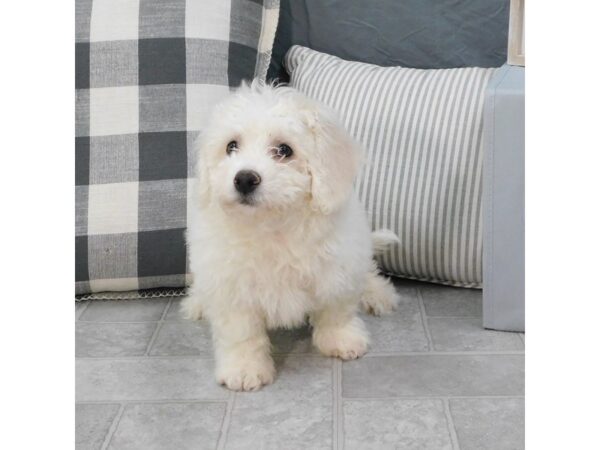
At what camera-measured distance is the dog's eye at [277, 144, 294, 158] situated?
1.72m

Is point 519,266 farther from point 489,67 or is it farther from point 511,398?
point 489,67

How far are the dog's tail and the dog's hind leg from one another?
0.11 metres

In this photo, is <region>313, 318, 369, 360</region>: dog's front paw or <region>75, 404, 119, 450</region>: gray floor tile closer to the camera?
<region>75, 404, 119, 450</region>: gray floor tile

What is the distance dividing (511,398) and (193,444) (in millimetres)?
738

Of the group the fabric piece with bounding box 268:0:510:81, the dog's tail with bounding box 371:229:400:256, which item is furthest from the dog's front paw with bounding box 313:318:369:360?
the fabric piece with bounding box 268:0:510:81

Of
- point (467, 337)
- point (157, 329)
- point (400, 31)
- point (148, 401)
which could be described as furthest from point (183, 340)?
point (400, 31)

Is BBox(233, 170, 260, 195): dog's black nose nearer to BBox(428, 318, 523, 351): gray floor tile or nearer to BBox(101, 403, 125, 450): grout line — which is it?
BBox(101, 403, 125, 450): grout line

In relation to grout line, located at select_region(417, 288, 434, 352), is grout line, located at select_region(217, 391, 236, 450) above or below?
below

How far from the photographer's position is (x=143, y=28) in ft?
7.87

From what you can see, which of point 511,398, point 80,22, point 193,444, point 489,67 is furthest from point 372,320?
point 80,22

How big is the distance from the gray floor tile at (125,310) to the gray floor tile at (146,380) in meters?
0.28

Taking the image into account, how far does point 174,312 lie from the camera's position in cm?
229

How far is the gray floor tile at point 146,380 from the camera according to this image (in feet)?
5.89

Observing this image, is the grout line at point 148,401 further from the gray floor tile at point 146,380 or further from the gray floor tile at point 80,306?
the gray floor tile at point 80,306
